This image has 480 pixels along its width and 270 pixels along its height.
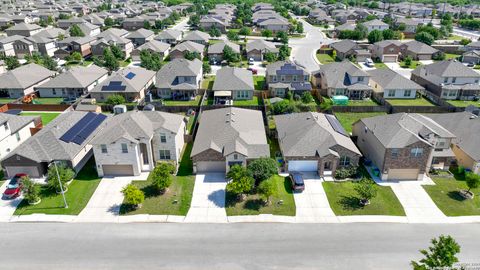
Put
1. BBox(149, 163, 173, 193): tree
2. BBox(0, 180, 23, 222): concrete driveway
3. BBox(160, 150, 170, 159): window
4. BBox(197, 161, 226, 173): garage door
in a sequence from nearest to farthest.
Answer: BBox(0, 180, 23, 222): concrete driveway, BBox(149, 163, 173, 193): tree, BBox(197, 161, 226, 173): garage door, BBox(160, 150, 170, 159): window

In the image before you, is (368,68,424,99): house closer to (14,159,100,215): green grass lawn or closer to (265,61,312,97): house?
(265,61,312,97): house

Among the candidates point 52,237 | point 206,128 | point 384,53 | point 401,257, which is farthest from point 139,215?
point 384,53

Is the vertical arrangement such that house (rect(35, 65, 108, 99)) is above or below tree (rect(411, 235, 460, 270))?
below

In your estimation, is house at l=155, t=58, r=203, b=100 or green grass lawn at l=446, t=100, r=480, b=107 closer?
green grass lawn at l=446, t=100, r=480, b=107

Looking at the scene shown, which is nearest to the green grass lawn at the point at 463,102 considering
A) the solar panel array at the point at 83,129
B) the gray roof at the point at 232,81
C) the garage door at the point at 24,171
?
the gray roof at the point at 232,81

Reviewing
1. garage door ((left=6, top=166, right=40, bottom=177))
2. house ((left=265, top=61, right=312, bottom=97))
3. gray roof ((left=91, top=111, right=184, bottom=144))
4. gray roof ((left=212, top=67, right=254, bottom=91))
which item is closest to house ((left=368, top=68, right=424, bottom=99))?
house ((left=265, top=61, right=312, bottom=97))

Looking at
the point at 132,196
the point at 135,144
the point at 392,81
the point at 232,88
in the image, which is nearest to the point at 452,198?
the point at 132,196
